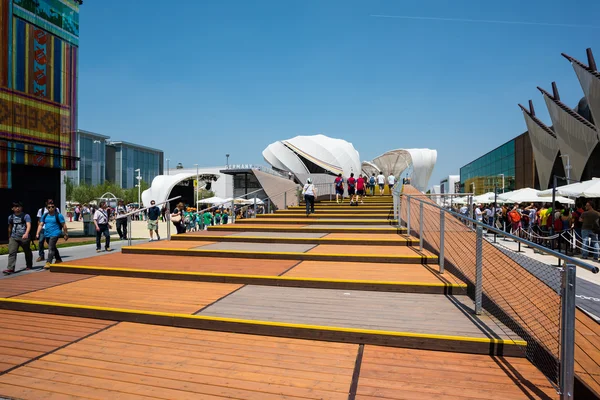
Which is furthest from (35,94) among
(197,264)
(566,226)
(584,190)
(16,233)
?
(566,226)

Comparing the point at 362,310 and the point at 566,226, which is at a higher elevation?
the point at 566,226

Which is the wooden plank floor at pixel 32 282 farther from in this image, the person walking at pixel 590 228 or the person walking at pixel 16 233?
the person walking at pixel 590 228

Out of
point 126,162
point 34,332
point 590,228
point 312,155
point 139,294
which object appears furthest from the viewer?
point 126,162

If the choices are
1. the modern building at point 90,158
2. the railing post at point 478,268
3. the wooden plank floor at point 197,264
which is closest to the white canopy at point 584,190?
the wooden plank floor at point 197,264

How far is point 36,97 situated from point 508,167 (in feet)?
225

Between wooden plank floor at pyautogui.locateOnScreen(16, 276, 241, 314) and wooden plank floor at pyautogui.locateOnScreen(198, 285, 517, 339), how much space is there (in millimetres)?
352

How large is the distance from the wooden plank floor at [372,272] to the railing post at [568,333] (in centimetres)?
277

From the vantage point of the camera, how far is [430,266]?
6570 millimetres

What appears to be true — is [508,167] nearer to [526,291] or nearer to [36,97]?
[36,97]

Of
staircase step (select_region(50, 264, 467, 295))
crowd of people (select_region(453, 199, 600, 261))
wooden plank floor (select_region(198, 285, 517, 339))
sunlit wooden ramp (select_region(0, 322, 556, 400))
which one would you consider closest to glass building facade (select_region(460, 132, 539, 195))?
crowd of people (select_region(453, 199, 600, 261))

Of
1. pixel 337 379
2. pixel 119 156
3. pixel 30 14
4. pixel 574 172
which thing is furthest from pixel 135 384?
pixel 119 156

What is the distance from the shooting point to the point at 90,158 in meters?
101

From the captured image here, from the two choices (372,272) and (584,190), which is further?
(584,190)

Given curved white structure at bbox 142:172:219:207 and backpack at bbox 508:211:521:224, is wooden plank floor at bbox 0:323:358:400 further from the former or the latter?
curved white structure at bbox 142:172:219:207
